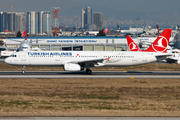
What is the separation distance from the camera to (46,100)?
2577 centimetres

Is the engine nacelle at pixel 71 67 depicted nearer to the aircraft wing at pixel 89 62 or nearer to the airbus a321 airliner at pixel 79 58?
the airbus a321 airliner at pixel 79 58

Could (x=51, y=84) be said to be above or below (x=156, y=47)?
below

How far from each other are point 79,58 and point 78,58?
17cm

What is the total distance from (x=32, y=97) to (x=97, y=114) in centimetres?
907

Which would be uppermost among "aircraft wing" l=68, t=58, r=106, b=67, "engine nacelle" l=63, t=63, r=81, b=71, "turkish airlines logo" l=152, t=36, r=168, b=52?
"turkish airlines logo" l=152, t=36, r=168, b=52

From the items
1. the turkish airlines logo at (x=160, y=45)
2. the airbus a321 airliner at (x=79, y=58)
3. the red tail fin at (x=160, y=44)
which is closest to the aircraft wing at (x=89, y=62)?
the airbus a321 airliner at (x=79, y=58)

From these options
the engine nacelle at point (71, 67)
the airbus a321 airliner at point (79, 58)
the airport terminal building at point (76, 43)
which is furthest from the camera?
the airport terminal building at point (76, 43)

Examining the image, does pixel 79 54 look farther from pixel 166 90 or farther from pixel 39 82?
pixel 166 90

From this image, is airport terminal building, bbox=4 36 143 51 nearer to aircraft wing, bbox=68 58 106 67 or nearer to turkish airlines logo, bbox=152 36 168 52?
turkish airlines logo, bbox=152 36 168 52

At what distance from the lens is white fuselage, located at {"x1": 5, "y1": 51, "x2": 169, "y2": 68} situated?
44.1m

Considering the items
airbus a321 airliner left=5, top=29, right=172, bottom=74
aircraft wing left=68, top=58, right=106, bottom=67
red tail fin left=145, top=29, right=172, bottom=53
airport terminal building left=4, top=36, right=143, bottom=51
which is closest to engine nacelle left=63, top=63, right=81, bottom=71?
airbus a321 airliner left=5, top=29, right=172, bottom=74

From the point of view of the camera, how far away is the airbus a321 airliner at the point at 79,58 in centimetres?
4400

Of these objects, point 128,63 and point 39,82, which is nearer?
point 39,82

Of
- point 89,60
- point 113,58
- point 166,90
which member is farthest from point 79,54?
point 166,90
